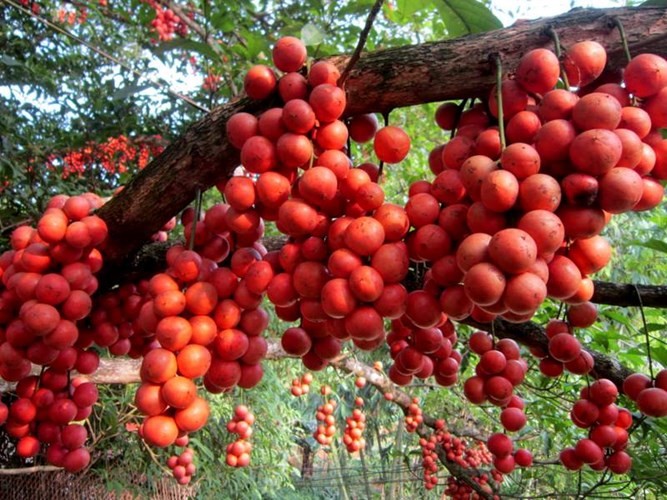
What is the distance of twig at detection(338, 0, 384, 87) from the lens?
0.75m

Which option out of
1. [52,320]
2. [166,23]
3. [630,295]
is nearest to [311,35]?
[52,320]

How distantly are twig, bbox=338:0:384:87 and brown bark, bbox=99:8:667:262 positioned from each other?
0.18 ft

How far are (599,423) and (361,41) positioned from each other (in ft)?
4.86

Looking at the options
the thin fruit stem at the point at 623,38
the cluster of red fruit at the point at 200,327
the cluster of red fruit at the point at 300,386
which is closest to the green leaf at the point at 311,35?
the cluster of red fruit at the point at 200,327

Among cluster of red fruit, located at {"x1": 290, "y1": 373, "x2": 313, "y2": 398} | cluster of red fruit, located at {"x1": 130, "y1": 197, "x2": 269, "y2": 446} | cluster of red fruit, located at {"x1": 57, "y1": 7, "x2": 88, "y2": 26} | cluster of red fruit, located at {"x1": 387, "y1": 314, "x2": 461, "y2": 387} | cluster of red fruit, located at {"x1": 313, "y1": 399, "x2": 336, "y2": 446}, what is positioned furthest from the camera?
cluster of red fruit, located at {"x1": 313, "y1": 399, "x2": 336, "y2": 446}

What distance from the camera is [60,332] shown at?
1117 millimetres

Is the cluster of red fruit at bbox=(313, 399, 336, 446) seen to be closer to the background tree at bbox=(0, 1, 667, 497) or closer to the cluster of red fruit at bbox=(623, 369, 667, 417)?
the background tree at bbox=(0, 1, 667, 497)

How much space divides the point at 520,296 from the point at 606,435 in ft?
4.35

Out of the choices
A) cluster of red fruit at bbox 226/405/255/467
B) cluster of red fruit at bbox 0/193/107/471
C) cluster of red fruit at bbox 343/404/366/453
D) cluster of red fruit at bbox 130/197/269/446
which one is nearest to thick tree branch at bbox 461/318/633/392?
cluster of red fruit at bbox 130/197/269/446

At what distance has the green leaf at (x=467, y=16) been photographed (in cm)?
108

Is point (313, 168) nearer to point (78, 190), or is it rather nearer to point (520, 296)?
point (520, 296)

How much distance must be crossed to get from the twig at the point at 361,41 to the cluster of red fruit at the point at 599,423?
51.3 inches

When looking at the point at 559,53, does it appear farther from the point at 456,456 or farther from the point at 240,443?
the point at 456,456

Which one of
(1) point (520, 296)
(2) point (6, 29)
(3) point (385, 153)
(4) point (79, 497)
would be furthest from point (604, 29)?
(4) point (79, 497)
